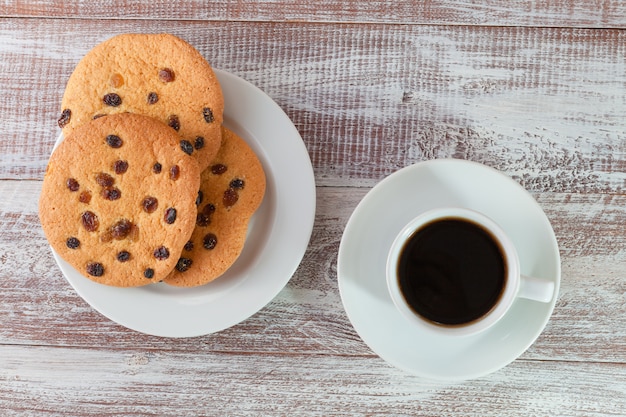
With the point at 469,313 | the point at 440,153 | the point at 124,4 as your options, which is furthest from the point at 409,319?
the point at 124,4

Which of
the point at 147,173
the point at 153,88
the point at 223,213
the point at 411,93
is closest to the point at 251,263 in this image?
the point at 223,213

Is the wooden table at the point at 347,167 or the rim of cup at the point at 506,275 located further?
the wooden table at the point at 347,167

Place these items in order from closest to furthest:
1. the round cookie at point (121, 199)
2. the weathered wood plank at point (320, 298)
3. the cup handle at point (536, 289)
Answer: the cup handle at point (536, 289) < the round cookie at point (121, 199) < the weathered wood plank at point (320, 298)

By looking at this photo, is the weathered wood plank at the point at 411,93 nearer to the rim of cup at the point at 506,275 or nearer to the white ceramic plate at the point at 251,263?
the white ceramic plate at the point at 251,263

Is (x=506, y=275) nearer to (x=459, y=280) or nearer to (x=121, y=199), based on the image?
(x=459, y=280)

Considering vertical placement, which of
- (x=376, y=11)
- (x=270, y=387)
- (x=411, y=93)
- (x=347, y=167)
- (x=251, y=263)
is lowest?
(x=270, y=387)

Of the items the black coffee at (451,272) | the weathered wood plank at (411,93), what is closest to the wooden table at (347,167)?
the weathered wood plank at (411,93)

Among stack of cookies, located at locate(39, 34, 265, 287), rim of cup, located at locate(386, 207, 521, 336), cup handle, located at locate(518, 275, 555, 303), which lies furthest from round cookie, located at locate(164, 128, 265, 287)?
cup handle, located at locate(518, 275, 555, 303)
